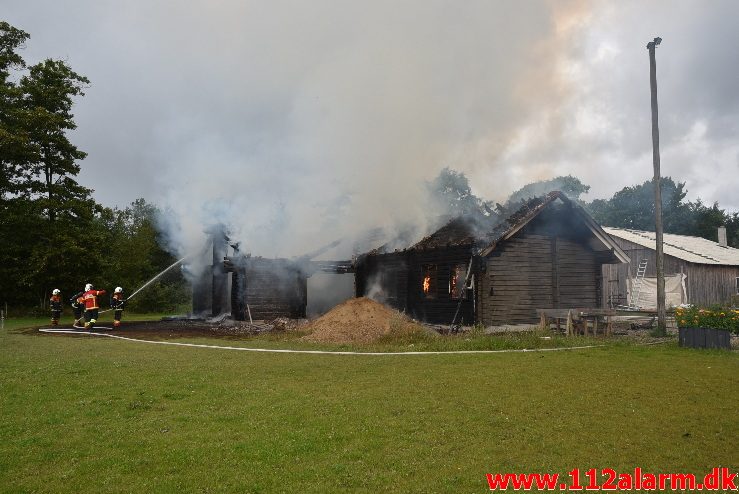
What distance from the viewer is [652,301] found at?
3756 cm

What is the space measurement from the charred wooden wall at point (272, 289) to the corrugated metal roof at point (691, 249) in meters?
27.2

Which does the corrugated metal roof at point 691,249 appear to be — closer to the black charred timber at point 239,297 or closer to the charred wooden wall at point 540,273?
the charred wooden wall at point 540,273

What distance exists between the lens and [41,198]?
35.1 m

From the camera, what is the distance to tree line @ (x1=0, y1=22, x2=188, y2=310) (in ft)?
111

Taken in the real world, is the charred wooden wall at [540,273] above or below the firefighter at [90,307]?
above

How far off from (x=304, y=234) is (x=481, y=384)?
784 inches

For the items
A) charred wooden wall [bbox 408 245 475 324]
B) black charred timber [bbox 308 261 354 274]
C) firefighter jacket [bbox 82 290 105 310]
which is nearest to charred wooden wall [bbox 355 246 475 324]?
charred wooden wall [bbox 408 245 475 324]

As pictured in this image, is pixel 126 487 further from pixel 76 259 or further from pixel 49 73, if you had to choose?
pixel 49 73

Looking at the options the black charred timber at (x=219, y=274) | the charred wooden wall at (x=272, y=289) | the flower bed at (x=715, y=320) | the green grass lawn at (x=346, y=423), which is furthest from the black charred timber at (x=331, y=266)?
the flower bed at (x=715, y=320)

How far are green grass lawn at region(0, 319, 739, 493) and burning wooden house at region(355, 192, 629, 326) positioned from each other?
31.6 feet

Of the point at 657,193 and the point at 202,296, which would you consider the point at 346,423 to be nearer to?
the point at 657,193

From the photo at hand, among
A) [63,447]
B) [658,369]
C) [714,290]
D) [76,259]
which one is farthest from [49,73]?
[714,290]

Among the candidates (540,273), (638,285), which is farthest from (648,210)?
(540,273)

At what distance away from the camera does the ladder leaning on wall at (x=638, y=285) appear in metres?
38.2
